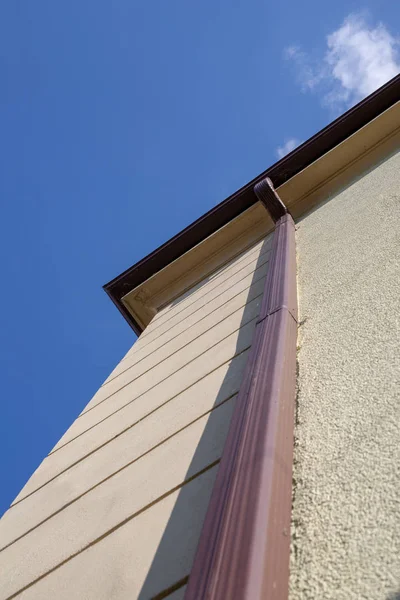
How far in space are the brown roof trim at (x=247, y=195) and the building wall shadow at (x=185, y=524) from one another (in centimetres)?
362

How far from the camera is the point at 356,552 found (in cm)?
103

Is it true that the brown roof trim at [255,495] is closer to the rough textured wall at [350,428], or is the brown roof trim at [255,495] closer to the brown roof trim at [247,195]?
the rough textured wall at [350,428]

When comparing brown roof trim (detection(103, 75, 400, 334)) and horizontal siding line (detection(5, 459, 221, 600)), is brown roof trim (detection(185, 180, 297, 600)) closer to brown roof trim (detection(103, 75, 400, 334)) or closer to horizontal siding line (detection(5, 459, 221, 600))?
horizontal siding line (detection(5, 459, 221, 600))

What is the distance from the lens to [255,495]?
119 cm

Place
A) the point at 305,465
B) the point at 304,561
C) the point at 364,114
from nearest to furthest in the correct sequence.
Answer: the point at 304,561
the point at 305,465
the point at 364,114

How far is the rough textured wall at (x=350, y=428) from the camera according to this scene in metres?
1.01

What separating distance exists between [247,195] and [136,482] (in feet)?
12.5

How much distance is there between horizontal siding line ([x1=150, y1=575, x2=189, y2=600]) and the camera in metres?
1.26

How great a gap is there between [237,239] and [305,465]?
13.0 feet

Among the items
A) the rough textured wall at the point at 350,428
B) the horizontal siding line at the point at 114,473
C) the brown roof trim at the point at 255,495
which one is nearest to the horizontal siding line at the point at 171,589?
the brown roof trim at the point at 255,495

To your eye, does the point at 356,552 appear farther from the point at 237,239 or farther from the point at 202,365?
the point at 237,239

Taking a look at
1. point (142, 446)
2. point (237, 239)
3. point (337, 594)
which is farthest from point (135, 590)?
point (237, 239)

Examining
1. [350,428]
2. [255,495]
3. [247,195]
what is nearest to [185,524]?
[255,495]

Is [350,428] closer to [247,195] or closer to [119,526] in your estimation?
[119,526]
